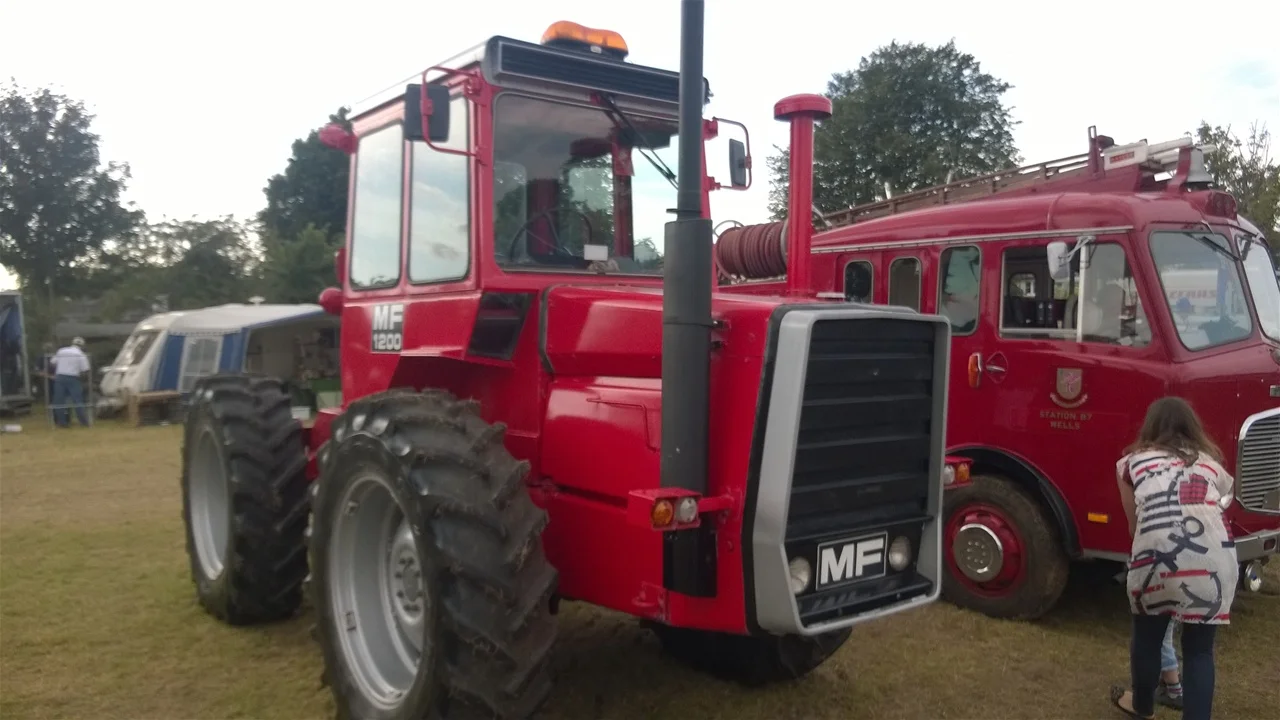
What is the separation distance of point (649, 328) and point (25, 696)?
3.29 metres

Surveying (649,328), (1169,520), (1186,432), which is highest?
(649,328)

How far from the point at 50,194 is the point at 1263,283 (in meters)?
28.9

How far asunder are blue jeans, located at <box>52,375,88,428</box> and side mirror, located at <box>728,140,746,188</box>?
1613 cm

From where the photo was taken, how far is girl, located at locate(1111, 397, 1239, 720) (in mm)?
3906

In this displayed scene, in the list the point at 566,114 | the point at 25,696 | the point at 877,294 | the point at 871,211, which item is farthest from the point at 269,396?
the point at 871,211

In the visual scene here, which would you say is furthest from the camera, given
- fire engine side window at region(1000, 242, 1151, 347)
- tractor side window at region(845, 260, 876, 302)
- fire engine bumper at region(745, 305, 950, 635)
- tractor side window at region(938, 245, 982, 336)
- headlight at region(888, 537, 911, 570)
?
tractor side window at region(845, 260, 876, 302)

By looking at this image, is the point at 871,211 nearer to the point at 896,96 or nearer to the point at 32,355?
the point at 896,96

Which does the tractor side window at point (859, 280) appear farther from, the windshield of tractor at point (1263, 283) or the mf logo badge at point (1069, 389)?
the windshield of tractor at point (1263, 283)

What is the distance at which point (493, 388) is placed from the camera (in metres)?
3.96

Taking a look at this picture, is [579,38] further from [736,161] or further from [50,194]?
[50,194]

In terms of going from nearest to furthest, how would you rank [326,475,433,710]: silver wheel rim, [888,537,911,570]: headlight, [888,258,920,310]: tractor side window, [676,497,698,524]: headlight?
[676,497,698,524]: headlight < [888,537,911,570]: headlight < [326,475,433,710]: silver wheel rim < [888,258,920,310]: tractor side window

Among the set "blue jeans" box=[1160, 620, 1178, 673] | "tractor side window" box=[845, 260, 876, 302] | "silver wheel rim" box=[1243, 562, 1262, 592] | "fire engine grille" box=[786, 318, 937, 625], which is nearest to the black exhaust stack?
"fire engine grille" box=[786, 318, 937, 625]

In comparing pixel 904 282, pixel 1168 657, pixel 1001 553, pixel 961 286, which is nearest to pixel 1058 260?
pixel 961 286

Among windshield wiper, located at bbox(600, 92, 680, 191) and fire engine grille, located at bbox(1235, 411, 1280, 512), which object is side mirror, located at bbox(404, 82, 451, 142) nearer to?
windshield wiper, located at bbox(600, 92, 680, 191)
